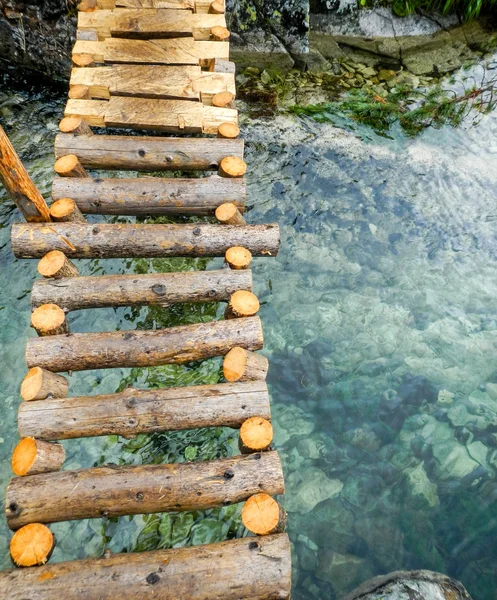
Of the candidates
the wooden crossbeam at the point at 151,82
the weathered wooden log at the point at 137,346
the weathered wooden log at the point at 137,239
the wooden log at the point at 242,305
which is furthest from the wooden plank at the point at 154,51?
the weathered wooden log at the point at 137,346

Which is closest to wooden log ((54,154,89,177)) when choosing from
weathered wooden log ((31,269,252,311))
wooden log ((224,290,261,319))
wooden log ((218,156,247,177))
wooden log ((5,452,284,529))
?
weathered wooden log ((31,269,252,311))

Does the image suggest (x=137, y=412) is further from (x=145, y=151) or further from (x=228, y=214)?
(x=145, y=151)

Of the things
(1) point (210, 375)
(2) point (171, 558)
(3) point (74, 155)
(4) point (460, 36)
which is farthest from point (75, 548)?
(4) point (460, 36)

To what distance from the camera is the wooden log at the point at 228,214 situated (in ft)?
16.0

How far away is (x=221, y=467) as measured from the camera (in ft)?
11.8

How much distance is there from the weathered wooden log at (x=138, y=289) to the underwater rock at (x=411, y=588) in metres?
2.68

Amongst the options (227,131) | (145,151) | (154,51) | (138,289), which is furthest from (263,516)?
(154,51)

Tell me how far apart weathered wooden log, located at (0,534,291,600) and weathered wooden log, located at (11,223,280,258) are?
2.67m

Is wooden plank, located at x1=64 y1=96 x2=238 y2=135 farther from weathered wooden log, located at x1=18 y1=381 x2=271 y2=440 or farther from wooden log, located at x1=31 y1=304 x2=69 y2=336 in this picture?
weathered wooden log, located at x1=18 y1=381 x2=271 y2=440

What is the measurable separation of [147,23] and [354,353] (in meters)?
4.79

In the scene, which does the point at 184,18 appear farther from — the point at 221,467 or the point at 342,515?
the point at 342,515

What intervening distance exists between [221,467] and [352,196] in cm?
428

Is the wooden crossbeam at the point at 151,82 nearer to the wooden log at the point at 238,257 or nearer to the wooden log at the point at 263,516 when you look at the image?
the wooden log at the point at 238,257

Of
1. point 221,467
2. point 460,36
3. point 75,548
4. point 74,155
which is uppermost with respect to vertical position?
point 460,36
